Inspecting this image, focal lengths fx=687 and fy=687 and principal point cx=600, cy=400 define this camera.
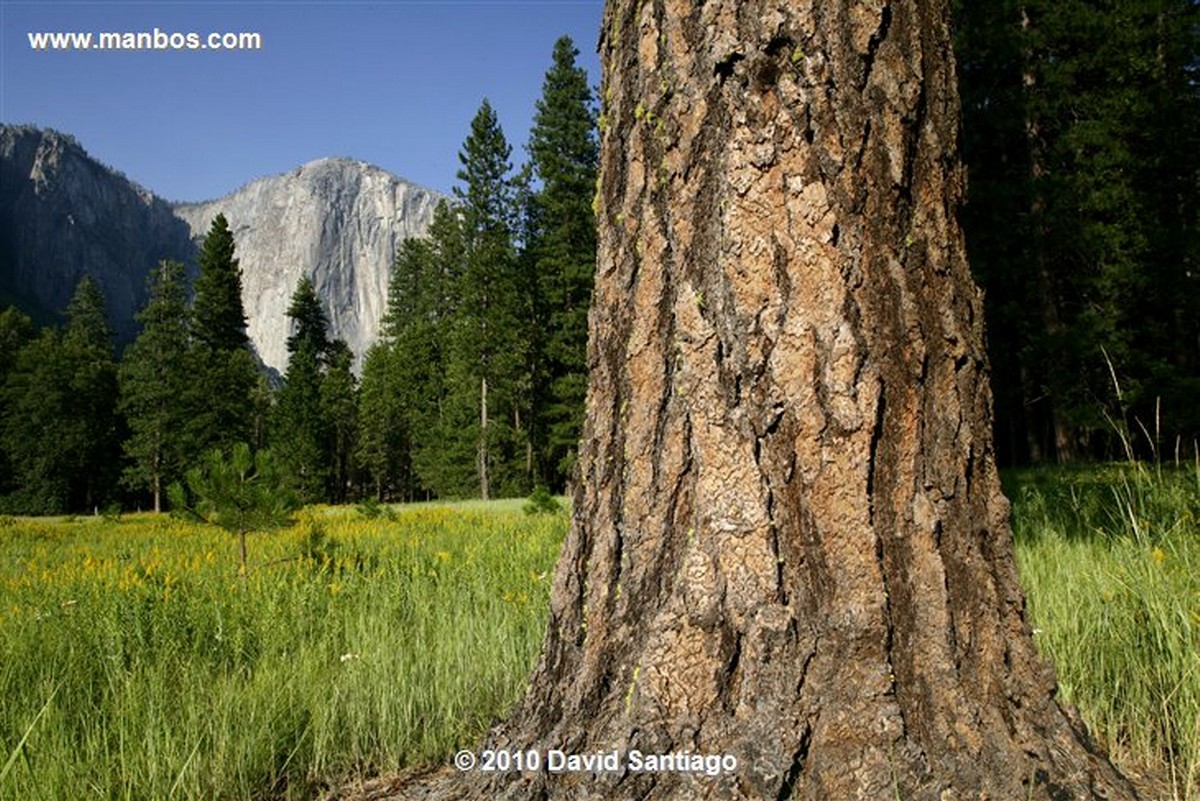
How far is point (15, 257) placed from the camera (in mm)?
120000

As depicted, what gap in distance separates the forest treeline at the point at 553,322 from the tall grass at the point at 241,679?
1855 mm

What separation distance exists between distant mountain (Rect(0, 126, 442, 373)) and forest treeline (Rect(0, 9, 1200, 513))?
7794 centimetres

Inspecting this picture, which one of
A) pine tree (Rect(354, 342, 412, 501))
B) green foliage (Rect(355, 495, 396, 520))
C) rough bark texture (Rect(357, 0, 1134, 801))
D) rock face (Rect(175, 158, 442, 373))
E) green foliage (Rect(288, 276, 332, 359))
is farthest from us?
rock face (Rect(175, 158, 442, 373))

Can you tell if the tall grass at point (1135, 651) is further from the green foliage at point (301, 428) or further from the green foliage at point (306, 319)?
the green foliage at point (306, 319)

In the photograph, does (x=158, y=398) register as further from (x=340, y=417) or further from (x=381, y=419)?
(x=340, y=417)

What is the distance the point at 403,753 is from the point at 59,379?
42992 millimetres

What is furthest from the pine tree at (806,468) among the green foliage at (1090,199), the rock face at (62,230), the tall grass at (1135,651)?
the rock face at (62,230)

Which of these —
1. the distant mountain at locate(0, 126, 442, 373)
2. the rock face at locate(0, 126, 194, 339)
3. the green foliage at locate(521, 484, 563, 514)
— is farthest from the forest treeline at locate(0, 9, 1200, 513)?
the rock face at locate(0, 126, 194, 339)

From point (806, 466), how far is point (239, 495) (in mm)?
4494

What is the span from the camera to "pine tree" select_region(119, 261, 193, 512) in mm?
32344

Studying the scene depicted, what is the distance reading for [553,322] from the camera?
28.8 metres

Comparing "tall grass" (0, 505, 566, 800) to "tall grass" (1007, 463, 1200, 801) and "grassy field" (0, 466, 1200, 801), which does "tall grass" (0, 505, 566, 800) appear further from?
"tall grass" (1007, 463, 1200, 801)

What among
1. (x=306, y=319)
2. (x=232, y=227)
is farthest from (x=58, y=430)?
(x=232, y=227)

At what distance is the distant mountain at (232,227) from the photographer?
123 meters
